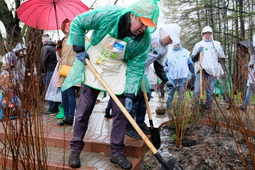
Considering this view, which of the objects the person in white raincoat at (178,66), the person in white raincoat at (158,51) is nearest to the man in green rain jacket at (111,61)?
the person in white raincoat at (158,51)

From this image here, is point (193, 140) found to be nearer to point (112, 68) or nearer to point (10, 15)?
point (112, 68)

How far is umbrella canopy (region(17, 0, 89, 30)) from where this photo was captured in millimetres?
4566

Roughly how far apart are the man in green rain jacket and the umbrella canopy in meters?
2.32

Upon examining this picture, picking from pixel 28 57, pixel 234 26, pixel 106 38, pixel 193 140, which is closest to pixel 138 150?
pixel 193 140

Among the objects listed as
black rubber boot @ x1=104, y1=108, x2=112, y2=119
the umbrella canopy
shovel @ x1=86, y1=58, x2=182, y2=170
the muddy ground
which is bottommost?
the muddy ground

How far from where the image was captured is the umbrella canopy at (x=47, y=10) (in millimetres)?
4566

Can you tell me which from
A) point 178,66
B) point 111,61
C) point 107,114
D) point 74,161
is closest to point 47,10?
point 107,114

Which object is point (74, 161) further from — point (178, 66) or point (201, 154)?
point (178, 66)

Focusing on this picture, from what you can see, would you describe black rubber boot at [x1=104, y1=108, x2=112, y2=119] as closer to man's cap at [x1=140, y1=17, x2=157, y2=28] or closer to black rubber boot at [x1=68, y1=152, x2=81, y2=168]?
black rubber boot at [x1=68, y1=152, x2=81, y2=168]

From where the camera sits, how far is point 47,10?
475 cm

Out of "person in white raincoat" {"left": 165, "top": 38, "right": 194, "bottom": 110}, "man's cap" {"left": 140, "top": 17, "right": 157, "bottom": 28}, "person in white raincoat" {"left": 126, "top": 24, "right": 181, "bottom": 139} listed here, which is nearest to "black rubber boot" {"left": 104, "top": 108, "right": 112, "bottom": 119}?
"person in white raincoat" {"left": 126, "top": 24, "right": 181, "bottom": 139}

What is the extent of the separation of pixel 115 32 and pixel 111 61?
38 cm

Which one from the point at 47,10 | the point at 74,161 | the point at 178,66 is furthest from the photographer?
the point at 178,66

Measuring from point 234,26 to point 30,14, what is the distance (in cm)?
1684
